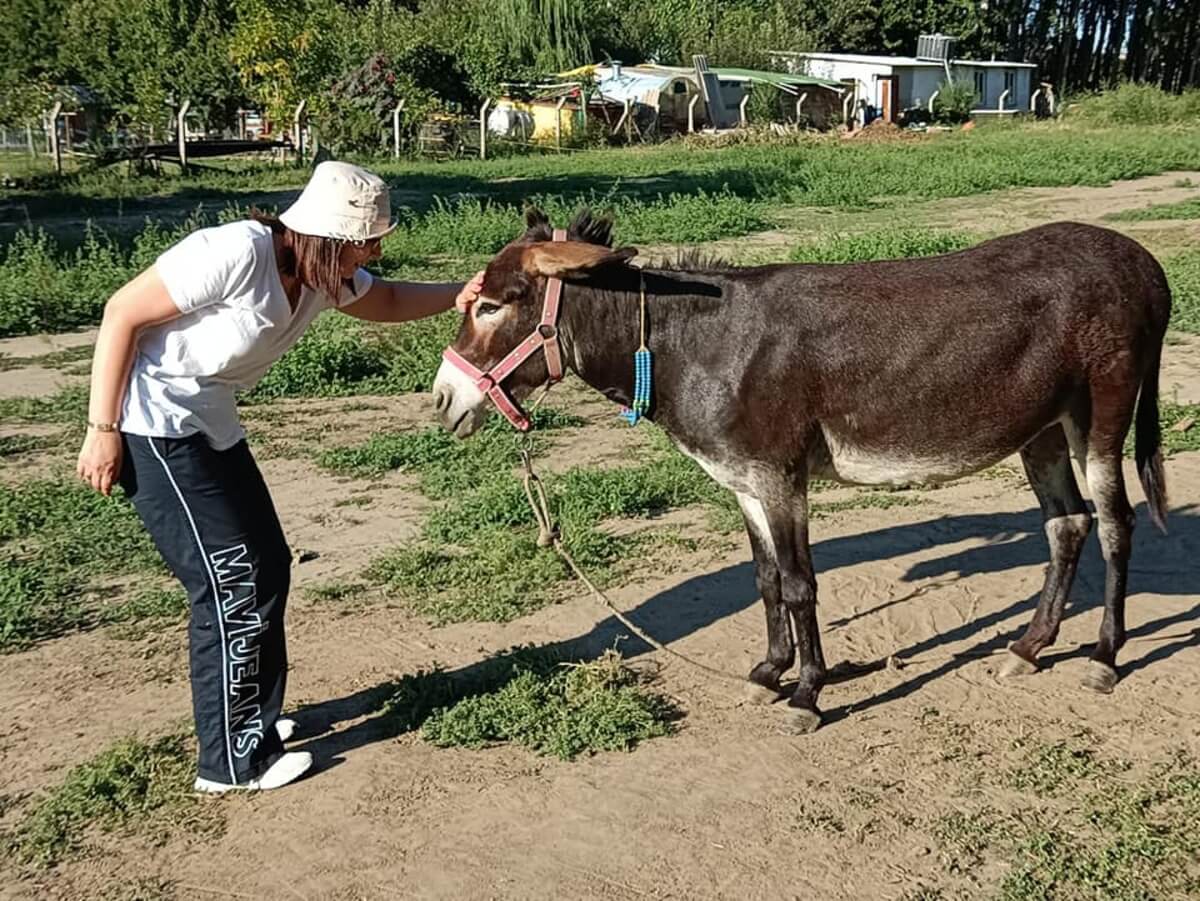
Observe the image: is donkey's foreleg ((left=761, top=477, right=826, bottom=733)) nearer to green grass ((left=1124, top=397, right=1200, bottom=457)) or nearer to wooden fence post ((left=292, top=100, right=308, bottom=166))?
green grass ((left=1124, top=397, right=1200, bottom=457))

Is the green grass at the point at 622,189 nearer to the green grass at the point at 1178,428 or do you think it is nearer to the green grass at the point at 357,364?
the green grass at the point at 357,364

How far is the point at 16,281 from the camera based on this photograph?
42.1 feet

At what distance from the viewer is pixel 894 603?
18.7 feet

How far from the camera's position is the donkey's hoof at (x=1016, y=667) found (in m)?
4.95

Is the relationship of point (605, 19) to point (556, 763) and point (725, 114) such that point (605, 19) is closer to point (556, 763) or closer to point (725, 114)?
point (725, 114)

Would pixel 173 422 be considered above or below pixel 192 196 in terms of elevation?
above

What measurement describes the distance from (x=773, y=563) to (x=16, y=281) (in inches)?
429

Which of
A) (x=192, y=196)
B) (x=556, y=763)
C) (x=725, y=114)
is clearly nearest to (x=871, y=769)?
(x=556, y=763)

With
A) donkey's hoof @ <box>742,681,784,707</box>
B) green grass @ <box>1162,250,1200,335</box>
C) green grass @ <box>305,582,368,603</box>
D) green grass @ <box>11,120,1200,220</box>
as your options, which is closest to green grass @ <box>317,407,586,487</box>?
green grass @ <box>305,582,368,603</box>

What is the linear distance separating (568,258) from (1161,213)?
51.2ft

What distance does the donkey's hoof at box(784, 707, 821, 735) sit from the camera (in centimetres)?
451

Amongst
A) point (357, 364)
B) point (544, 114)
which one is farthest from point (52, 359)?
point (544, 114)

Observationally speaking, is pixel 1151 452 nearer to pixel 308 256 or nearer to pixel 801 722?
pixel 801 722

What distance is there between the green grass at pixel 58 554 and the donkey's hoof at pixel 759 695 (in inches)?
121
